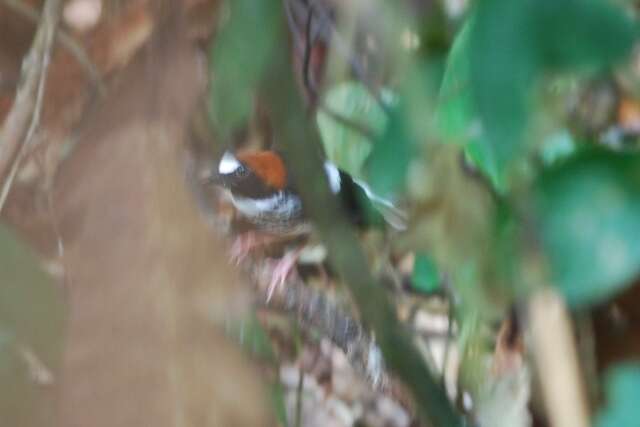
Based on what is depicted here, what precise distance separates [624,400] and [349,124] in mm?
249

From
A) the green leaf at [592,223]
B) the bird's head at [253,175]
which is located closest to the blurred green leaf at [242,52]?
the green leaf at [592,223]

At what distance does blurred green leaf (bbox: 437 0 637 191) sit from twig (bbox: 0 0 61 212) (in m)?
0.21

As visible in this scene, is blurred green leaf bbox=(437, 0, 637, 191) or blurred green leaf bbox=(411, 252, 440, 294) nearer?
blurred green leaf bbox=(437, 0, 637, 191)

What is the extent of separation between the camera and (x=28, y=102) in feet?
1.19

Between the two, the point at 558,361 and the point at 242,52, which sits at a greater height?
the point at 242,52

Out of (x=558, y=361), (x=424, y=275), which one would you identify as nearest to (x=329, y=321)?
(x=424, y=275)

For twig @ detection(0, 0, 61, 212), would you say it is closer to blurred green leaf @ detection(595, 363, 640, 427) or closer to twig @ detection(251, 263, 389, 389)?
twig @ detection(251, 263, 389, 389)

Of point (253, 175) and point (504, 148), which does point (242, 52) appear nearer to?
point (504, 148)

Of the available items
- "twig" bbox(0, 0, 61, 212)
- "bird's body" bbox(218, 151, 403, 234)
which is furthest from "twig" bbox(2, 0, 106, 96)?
"bird's body" bbox(218, 151, 403, 234)

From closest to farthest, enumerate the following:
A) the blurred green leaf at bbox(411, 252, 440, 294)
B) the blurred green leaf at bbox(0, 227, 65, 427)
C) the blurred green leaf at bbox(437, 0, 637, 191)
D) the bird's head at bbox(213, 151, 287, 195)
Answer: the blurred green leaf at bbox(437, 0, 637, 191), the blurred green leaf at bbox(0, 227, 65, 427), the blurred green leaf at bbox(411, 252, 440, 294), the bird's head at bbox(213, 151, 287, 195)

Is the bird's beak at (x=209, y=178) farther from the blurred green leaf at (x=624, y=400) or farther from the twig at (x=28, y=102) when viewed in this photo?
the blurred green leaf at (x=624, y=400)

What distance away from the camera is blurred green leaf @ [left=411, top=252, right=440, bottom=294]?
0.44 m

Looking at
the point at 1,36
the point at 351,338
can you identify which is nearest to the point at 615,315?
the point at 351,338

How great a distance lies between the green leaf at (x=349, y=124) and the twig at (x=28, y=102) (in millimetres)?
146
